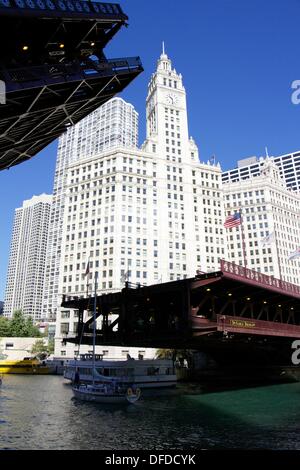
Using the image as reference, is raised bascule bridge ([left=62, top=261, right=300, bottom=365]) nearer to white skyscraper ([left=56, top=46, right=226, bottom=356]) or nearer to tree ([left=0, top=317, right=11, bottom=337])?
white skyscraper ([left=56, top=46, right=226, bottom=356])

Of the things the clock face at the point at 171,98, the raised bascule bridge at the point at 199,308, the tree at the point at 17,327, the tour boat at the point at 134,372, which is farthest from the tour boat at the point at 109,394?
the clock face at the point at 171,98

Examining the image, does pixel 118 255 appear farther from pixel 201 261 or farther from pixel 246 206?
pixel 246 206

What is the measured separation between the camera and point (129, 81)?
127ft

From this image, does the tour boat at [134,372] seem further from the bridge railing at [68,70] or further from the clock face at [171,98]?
the clock face at [171,98]

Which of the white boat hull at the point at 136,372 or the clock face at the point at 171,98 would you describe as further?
the clock face at the point at 171,98

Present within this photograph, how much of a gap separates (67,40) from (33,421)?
3294cm

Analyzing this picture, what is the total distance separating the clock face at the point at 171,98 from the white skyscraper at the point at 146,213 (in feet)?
1.36

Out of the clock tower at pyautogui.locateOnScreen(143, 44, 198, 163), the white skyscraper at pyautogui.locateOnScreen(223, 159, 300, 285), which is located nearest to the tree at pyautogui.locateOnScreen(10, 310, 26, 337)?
the clock tower at pyautogui.locateOnScreen(143, 44, 198, 163)

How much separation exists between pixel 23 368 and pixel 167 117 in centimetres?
9955

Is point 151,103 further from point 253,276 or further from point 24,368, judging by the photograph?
point 253,276

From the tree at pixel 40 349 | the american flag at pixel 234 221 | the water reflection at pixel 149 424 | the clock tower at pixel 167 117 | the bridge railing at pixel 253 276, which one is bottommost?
the water reflection at pixel 149 424

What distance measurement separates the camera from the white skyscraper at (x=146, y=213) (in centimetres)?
12100

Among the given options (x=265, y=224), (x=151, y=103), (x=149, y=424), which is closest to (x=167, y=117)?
(x=151, y=103)
